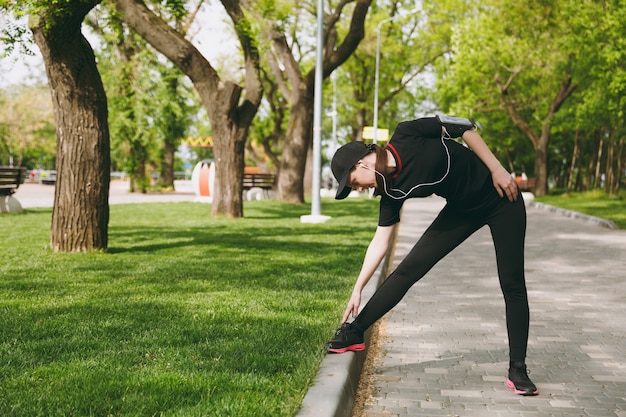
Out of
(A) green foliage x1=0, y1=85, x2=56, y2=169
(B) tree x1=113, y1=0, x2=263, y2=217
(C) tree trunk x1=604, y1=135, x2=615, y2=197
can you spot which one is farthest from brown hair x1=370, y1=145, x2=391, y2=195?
(A) green foliage x1=0, y1=85, x2=56, y2=169

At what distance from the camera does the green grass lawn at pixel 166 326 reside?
3.72 m

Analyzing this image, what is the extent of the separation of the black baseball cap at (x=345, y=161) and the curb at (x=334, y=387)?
990 mm

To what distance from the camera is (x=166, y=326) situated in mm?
5344

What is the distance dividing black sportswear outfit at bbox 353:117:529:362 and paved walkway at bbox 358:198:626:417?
1.31ft

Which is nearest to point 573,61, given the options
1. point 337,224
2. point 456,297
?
point 337,224

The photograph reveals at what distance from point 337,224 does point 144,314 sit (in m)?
10.6

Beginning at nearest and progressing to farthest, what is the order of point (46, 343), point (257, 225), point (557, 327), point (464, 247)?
point (46, 343) → point (557, 327) → point (464, 247) → point (257, 225)

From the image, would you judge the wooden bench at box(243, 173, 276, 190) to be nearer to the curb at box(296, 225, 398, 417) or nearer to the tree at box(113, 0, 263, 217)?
the tree at box(113, 0, 263, 217)

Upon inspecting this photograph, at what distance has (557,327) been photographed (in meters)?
6.31

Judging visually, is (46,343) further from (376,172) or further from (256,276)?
(256,276)

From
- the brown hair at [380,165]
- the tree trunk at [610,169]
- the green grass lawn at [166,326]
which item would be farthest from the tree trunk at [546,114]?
the brown hair at [380,165]

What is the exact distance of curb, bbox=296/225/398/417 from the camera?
11.8 ft

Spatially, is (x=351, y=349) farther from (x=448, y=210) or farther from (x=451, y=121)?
(x=451, y=121)

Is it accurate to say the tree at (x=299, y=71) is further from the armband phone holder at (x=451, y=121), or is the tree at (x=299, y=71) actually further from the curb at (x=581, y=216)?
the armband phone holder at (x=451, y=121)
